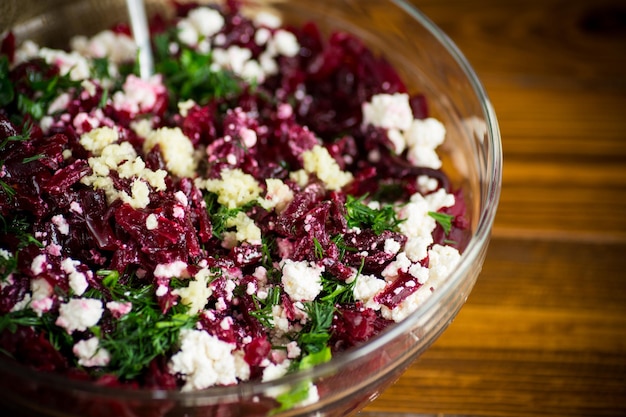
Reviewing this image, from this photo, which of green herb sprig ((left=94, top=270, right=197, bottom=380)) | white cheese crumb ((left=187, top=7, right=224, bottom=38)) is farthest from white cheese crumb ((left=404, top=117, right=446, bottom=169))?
green herb sprig ((left=94, top=270, right=197, bottom=380))

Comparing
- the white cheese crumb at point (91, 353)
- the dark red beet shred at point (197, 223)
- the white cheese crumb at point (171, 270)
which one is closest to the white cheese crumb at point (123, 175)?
the dark red beet shred at point (197, 223)

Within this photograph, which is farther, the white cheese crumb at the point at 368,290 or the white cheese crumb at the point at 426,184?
the white cheese crumb at the point at 426,184

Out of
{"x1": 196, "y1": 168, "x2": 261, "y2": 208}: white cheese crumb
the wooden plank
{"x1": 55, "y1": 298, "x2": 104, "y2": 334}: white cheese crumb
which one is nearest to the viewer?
{"x1": 55, "y1": 298, "x2": 104, "y2": 334}: white cheese crumb

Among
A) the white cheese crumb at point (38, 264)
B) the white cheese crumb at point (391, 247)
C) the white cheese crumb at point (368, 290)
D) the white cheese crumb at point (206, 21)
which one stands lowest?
the white cheese crumb at point (368, 290)

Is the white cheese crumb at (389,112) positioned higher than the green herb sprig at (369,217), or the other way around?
the white cheese crumb at (389,112)

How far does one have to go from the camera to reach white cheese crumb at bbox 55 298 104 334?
3.60 ft

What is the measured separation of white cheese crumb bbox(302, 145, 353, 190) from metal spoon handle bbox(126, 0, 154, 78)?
1.57 feet

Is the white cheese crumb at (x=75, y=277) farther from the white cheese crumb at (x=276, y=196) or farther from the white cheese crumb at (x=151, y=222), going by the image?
the white cheese crumb at (x=276, y=196)

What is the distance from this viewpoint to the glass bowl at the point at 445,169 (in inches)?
39.1

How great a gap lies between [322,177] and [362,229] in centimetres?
15

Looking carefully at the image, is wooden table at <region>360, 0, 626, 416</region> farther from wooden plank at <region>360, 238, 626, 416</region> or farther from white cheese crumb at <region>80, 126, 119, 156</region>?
white cheese crumb at <region>80, 126, 119, 156</region>

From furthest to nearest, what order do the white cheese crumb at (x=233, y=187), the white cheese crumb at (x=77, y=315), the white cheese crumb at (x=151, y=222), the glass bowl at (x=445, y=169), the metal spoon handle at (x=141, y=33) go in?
the metal spoon handle at (x=141, y=33)
the white cheese crumb at (x=233, y=187)
the white cheese crumb at (x=151, y=222)
the white cheese crumb at (x=77, y=315)
the glass bowl at (x=445, y=169)

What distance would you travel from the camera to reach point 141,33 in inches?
66.5

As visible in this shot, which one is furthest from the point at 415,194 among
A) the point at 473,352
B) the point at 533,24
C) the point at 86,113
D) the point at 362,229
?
the point at 533,24
